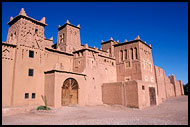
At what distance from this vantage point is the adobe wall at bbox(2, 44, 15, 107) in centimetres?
1884

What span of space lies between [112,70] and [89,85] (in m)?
8.30

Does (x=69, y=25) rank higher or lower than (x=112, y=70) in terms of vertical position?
higher

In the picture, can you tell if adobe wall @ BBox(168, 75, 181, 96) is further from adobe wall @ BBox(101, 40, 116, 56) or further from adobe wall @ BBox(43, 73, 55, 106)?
adobe wall @ BBox(43, 73, 55, 106)

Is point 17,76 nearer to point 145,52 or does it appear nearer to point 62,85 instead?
point 62,85

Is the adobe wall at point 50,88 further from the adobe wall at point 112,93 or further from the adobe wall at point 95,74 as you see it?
the adobe wall at point 112,93

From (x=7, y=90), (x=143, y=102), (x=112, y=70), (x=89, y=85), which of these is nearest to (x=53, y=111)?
(x=7, y=90)

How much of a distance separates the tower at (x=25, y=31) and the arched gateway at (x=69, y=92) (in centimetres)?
663

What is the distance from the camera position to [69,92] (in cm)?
2362

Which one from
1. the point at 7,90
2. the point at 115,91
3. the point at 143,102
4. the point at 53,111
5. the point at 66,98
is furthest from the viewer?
the point at 115,91

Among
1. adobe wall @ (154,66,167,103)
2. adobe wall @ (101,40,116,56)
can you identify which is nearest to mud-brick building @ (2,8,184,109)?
adobe wall @ (101,40,116,56)

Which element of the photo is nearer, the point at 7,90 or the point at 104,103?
the point at 7,90

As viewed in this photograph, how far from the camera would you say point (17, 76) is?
20078 mm

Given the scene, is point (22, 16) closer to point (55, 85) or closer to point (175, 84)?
point (55, 85)

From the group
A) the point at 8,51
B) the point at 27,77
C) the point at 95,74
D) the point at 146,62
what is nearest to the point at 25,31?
the point at 8,51
